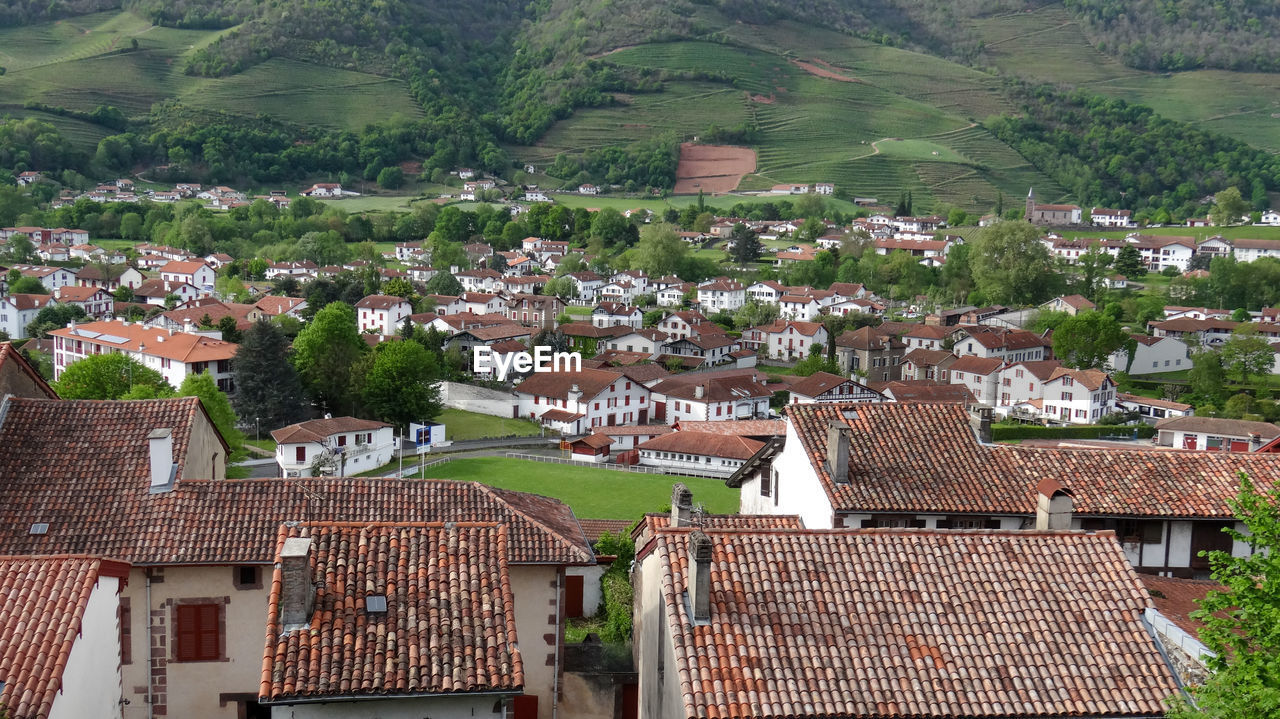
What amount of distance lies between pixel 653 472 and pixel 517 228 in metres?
87.4

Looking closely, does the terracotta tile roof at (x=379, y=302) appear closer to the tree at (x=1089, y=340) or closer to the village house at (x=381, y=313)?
the village house at (x=381, y=313)

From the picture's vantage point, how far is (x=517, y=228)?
444ft

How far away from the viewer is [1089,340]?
8012 centimetres

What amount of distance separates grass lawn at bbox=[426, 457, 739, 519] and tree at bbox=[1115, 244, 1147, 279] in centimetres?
7898

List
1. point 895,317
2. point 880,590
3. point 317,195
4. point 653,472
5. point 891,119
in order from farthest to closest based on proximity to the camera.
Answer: point 891,119 → point 317,195 → point 895,317 → point 653,472 → point 880,590

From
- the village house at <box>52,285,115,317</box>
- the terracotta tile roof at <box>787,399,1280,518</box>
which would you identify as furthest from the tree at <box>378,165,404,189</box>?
the terracotta tile roof at <box>787,399,1280,518</box>

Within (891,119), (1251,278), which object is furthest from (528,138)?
(1251,278)

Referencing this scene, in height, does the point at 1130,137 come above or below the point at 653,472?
above

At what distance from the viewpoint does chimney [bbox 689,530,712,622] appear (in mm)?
10727

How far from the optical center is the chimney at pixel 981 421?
19.4 m

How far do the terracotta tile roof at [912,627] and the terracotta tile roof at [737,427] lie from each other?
1706 inches

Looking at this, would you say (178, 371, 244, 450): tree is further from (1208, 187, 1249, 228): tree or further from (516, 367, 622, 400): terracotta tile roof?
(1208, 187, 1249, 228): tree

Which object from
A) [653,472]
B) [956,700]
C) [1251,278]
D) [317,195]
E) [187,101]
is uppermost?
[187,101]

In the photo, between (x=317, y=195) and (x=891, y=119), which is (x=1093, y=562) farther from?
(x=891, y=119)
